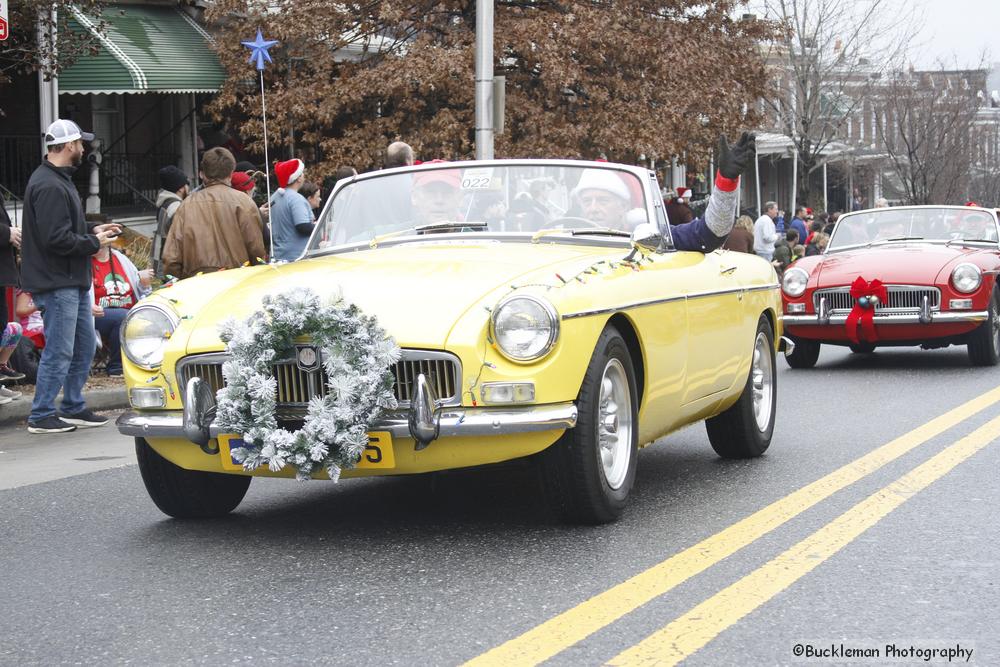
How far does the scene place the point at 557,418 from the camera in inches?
210

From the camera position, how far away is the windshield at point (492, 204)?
6852 millimetres

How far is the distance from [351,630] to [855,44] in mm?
37081

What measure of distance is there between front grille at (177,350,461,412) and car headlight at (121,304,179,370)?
34 cm

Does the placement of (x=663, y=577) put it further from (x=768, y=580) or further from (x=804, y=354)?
(x=804, y=354)

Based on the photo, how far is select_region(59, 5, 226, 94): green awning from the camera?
774 inches

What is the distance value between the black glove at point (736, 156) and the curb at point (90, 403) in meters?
5.24

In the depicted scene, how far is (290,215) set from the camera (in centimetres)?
1081

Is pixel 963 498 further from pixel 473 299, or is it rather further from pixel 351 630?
pixel 351 630

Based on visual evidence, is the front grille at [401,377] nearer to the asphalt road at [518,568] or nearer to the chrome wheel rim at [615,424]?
the asphalt road at [518,568]

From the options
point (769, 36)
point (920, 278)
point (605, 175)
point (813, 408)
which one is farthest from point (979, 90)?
point (605, 175)

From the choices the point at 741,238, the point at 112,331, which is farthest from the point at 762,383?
the point at 741,238

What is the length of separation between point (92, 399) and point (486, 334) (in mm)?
6424

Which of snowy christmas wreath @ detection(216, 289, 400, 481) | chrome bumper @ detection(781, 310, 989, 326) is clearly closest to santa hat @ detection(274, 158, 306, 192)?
chrome bumper @ detection(781, 310, 989, 326)

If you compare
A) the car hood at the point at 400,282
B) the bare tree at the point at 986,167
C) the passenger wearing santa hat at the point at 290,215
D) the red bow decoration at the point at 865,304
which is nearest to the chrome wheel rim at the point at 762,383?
the car hood at the point at 400,282
